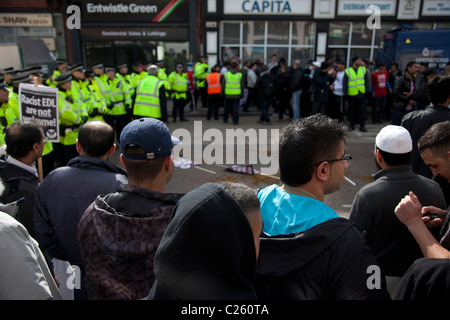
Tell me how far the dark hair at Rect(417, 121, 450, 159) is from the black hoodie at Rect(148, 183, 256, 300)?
6.05 ft

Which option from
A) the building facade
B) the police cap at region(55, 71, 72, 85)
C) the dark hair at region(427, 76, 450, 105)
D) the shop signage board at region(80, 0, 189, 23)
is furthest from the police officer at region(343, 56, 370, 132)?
the shop signage board at region(80, 0, 189, 23)

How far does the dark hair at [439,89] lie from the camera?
159 inches

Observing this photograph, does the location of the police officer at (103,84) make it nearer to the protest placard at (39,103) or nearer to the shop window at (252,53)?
the protest placard at (39,103)

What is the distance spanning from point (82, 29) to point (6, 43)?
3246 mm

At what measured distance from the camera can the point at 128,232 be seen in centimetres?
168

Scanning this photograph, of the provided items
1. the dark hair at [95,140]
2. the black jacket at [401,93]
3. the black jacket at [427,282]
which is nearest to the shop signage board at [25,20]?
the black jacket at [401,93]

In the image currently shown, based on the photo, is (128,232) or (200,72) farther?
(200,72)

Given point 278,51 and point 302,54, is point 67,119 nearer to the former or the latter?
point 278,51

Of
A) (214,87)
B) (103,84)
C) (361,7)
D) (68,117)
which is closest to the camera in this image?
(68,117)

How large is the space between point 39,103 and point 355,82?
7.64m

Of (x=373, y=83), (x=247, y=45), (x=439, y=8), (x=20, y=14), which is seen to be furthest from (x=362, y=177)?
(x=20, y=14)

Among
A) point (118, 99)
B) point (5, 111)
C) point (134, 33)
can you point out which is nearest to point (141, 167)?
point (5, 111)

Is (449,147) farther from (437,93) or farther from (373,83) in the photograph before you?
(373,83)

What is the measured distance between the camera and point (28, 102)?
16.9 feet
